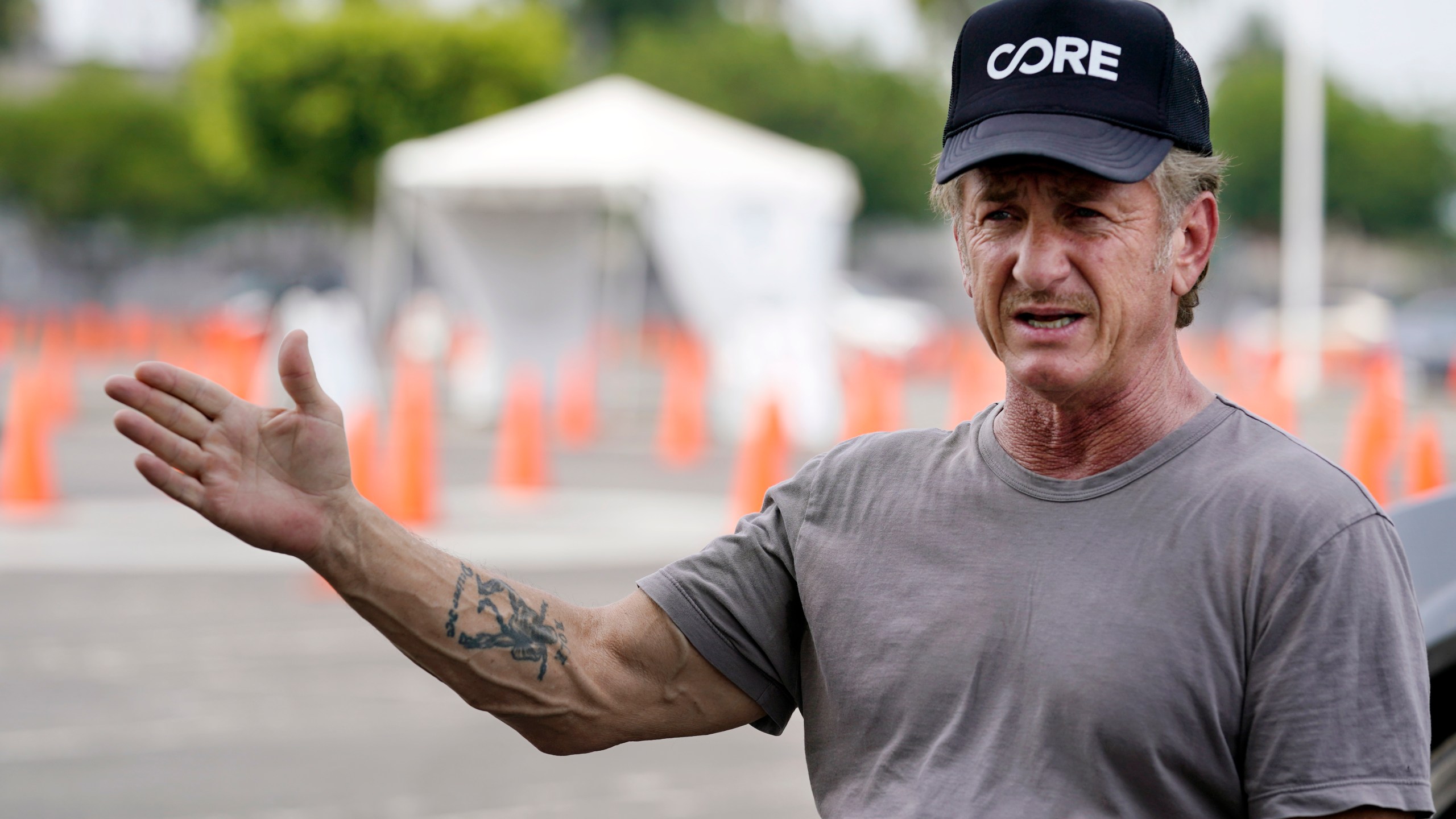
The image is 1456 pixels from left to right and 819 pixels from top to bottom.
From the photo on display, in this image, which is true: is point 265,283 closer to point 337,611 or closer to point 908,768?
point 337,611

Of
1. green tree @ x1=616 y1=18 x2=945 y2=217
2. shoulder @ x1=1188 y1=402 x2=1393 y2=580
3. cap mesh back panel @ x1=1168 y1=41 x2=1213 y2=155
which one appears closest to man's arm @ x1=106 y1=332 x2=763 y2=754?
shoulder @ x1=1188 y1=402 x2=1393 y2=580

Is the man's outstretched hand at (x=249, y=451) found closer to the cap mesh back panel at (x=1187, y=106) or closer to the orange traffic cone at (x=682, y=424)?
the cap mesh back panel at (x=1187, y=106)

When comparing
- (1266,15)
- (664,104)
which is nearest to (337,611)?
(664,104)

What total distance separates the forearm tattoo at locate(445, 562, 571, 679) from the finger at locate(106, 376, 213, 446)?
1.33 feet

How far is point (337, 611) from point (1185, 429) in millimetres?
6284

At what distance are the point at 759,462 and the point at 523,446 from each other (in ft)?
7.49

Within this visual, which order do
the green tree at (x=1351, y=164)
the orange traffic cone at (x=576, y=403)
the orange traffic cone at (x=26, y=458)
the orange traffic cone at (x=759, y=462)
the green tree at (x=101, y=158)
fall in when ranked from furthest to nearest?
1. the green tree at (x=1351, y=164)
2. the green tree at (x=101, y=158)
3. the orange traffic cone at (x=576, y=403)
4. the orange traffic cone at (x=26, y=458)
5. the orange traffic cone at (x=759, y=462)

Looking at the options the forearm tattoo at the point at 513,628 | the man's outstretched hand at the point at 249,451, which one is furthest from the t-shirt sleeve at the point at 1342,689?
the man's outstretched hand at the point at 249,451

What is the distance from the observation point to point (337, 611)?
25.4 feet

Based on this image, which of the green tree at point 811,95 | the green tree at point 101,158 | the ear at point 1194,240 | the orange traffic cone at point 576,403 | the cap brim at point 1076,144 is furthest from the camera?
the green tree at point 811,95

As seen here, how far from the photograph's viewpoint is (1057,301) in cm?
203

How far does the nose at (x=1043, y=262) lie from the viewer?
2.03 metres

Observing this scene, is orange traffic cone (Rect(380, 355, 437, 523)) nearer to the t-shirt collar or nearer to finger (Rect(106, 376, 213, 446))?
finger (Rect(106, 376, 213, 446))

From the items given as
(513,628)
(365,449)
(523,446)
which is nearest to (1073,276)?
(513,628)
